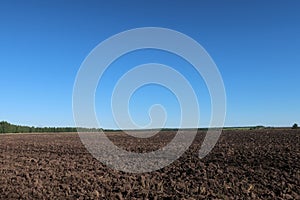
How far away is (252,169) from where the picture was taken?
632 inches

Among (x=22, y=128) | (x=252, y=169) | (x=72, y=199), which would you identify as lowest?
(x=72, y=199)

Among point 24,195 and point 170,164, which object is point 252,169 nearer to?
point 170,164

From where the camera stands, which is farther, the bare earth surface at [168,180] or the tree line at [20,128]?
the tree line at [20,128]

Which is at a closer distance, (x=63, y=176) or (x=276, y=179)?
(x=276, y=179)

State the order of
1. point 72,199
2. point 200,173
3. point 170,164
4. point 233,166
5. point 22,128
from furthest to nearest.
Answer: point 22,128 < point 170,164 < point 233,166 < point 200,173 < point 72,199

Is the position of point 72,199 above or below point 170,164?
below

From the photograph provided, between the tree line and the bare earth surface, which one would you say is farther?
the tree line

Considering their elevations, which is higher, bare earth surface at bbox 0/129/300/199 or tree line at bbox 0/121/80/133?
tree line at bbox 0/121/80/133

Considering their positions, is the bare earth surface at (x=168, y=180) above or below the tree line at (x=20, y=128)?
below

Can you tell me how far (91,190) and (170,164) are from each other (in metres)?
6.42

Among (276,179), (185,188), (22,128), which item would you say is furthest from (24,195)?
(22,128)

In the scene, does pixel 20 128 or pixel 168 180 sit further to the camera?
pixel 20 128

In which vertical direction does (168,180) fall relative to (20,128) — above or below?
below

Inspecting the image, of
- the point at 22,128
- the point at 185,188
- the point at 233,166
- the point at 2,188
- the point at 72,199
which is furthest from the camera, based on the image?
the point at 22,128
